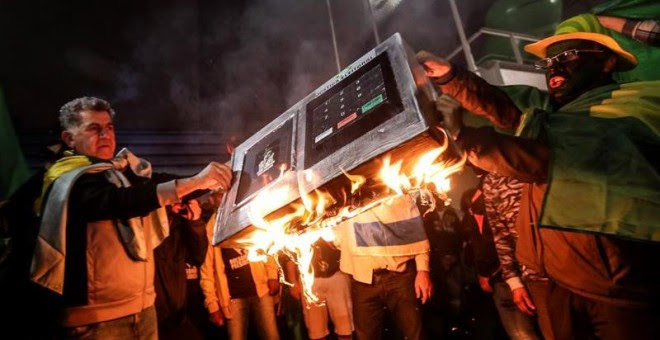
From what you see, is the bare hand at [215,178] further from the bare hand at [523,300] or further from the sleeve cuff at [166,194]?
the bare hand at [523,300]

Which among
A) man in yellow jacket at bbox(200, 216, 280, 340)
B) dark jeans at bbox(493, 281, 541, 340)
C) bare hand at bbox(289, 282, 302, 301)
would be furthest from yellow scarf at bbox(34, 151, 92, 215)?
dark jeans at bbox(493, 281, 541, 340)

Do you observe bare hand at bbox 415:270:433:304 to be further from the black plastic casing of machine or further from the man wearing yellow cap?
the black plastic casing of machine

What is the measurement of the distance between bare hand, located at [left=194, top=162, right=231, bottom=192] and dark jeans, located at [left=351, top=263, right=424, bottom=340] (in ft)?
7.97

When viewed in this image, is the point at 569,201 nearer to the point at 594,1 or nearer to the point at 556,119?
the point at 556,119

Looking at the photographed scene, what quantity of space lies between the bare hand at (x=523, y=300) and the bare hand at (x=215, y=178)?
3062 mm

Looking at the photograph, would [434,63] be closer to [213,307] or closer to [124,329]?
[124,329]

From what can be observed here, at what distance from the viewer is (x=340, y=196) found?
1.56 metres

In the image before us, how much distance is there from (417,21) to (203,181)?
8.59m

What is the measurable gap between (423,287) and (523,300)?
0.97 metres

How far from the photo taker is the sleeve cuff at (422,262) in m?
3.88

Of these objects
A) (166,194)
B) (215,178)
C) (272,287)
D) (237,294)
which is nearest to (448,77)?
(215,178)

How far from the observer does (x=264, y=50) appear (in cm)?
734

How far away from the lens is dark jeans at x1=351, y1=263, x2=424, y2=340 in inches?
146

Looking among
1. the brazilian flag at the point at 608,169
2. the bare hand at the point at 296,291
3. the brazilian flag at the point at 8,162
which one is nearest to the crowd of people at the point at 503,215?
the brazilian flag at the point at 608,169
